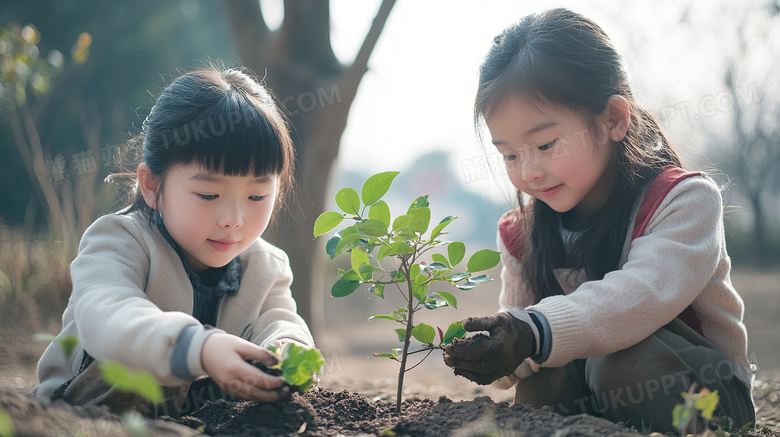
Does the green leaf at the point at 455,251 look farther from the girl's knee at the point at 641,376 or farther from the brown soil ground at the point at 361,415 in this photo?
the girl's knee at the point at 641,376

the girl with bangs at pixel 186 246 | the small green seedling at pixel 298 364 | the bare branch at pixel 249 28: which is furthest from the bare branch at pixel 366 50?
the small green seedling at pixel 298 364

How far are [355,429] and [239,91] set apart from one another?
3.66 ft

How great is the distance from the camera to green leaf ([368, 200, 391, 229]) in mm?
1533

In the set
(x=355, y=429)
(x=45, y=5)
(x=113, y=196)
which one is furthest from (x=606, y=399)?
(x=45, y=5)

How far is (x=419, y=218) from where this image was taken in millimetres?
1516

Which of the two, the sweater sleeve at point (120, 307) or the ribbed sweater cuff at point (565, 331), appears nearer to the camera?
the sweater sleeve at point (120, 307)

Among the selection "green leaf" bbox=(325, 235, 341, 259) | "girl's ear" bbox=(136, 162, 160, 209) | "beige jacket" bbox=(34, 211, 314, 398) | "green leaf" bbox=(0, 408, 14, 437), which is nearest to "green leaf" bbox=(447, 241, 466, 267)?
"green leaf" bbox=(325, 235, 341, 259)

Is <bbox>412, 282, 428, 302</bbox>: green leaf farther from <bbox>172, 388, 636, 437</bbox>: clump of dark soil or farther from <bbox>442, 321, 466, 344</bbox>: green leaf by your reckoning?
<bbox>172, 388, 636, 437</bbox>: clump of dark soil

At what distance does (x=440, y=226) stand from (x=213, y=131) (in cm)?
73

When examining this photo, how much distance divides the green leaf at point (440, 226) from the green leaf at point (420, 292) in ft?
0.57

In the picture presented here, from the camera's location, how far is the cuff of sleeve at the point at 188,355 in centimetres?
126

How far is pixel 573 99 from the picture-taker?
179 centimetres

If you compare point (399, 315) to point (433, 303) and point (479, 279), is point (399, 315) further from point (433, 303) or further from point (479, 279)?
point (479, 279)

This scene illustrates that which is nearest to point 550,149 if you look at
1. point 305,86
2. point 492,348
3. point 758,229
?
point 492,348
